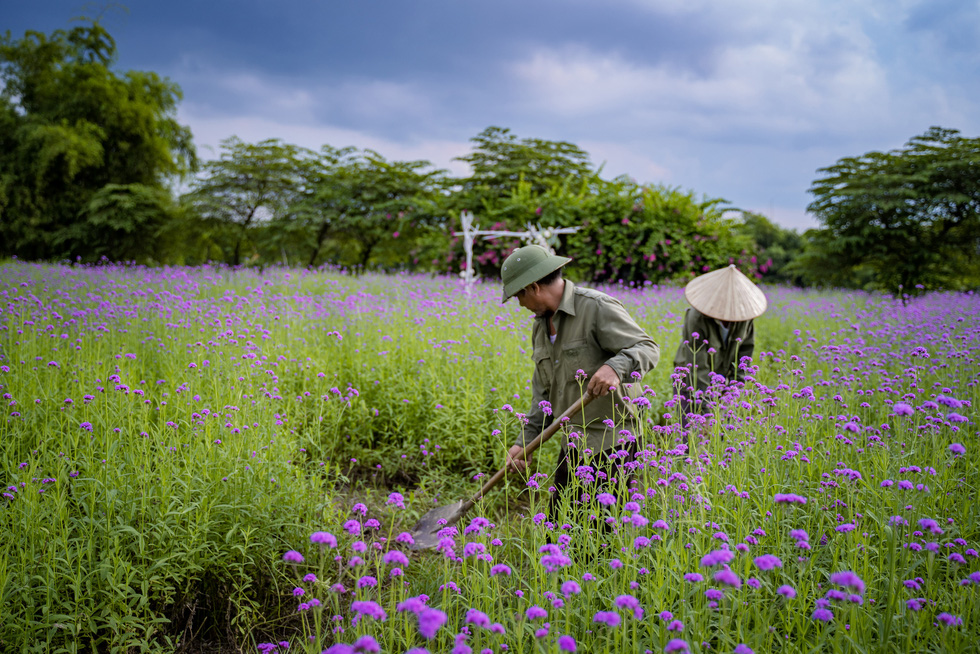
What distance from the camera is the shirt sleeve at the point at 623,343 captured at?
9.00 feet

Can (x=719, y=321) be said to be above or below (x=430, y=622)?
above

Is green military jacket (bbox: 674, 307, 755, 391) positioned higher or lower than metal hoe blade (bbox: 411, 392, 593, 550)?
higher

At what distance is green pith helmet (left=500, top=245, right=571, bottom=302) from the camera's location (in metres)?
2.85

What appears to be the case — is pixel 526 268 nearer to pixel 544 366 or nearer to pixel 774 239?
pixel 544 366

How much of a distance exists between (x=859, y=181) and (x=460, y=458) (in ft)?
65.1

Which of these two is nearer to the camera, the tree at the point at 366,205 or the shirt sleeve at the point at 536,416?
the shirt sleeve at the point at 536,416

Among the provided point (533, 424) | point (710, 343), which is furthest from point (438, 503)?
point (710, 343)

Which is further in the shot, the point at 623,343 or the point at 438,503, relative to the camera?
the point at 438,503

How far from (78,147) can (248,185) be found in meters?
6.52

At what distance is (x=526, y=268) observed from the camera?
9.56 ft

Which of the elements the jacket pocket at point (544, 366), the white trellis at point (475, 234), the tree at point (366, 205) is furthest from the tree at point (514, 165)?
the jacket pocket at point (544, 366)

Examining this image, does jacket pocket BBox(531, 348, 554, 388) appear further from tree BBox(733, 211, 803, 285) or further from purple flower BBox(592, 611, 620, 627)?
tree BBox(733, 211, 803, 285)

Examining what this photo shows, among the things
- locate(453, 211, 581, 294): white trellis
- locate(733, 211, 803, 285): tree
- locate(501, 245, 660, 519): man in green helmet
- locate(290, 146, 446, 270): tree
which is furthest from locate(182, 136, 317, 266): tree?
locate(733, 211, 803, 285): tree

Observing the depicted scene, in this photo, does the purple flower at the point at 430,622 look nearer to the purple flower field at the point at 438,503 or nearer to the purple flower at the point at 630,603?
the purple flower field at the point at 438,503
